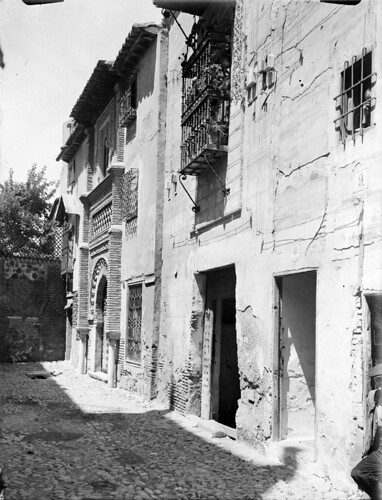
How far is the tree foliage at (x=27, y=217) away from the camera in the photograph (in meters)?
25.9

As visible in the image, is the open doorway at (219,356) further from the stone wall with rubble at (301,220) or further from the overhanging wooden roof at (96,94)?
the overhanging wooden roof at (96,94)

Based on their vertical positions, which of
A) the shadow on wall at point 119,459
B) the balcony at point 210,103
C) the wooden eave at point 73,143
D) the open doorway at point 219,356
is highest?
the wooden eave at point 73,143

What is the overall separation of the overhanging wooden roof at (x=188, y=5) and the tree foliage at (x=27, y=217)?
1739 cm

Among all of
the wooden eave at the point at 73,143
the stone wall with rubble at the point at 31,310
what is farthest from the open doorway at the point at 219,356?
the stone wall with rubble at the point at 31,310

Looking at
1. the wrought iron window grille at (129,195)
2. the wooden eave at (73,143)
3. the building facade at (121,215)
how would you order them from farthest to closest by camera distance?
1. the wooden eave at (73,143)
2. the wrought iron window grille at (129,195)
3. the building facade at (121,215)

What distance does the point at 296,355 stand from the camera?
6820 millimetres

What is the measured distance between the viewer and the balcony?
28.7 ft

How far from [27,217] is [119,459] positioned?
2046 cm

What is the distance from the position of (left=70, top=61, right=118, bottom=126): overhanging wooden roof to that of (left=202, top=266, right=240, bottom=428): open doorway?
7.41m

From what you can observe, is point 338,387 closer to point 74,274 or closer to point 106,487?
point 106,487

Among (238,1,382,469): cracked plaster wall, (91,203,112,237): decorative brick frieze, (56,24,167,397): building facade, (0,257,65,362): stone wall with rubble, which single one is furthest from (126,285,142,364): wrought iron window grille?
(0,257,65,362): stone wall with rubble

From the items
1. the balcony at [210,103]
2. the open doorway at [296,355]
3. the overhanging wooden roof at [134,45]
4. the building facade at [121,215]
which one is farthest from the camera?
the overhanging wooden roof at [134,45]

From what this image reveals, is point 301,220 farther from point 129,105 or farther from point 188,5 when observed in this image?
point 129,105

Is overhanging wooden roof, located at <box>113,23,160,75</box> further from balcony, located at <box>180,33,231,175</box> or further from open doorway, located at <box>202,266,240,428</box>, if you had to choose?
open doorway, located at <box>202,266,240,428</box>
